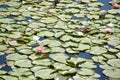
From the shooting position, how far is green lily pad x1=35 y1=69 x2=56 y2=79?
235 centimetres

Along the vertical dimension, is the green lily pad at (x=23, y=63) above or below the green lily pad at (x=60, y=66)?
above

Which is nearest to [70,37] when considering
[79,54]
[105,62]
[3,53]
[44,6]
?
[79,54]

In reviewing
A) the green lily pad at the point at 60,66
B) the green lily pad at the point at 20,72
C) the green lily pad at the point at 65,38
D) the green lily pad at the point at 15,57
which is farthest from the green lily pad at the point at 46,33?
the green lily pad at the point at 20,72

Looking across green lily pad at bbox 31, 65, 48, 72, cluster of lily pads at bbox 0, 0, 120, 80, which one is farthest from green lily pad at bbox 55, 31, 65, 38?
green lily pad at bbox 31, 65, 48, 72

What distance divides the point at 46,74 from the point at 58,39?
694 millimetres

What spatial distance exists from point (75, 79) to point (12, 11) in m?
1.68

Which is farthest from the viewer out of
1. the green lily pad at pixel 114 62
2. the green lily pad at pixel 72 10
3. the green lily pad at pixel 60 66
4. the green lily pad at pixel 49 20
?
the green lily pad at pixel 72 10

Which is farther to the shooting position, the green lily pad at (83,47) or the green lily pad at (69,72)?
the green lily pad at (83,47)

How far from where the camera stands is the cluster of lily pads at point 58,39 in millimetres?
2447

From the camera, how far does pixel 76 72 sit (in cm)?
244

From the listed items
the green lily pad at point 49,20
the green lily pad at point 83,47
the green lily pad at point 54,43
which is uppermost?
the green lily pad at point 49,20

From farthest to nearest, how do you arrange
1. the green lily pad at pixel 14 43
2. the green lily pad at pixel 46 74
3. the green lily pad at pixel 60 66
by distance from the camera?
1. the green lily pad at pixel 14 43
2. the green lily pad at pixel 60 66
3. the green lily pad at pixel 46 74

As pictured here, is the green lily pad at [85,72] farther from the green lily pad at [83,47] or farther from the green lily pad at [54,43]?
the green lily pad at [54,43]

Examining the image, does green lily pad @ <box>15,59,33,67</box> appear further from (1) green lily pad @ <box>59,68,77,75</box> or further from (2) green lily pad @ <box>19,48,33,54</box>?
(1) green lily pad @ <box>59,68,77,75</box>
